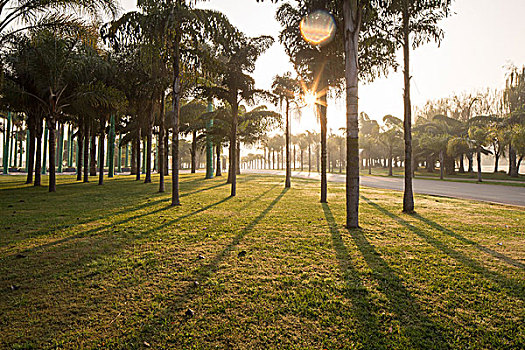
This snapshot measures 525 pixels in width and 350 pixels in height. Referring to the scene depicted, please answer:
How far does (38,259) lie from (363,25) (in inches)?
440

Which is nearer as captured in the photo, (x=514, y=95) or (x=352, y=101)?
(x=352, y=101)

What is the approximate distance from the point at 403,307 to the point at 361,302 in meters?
0.47

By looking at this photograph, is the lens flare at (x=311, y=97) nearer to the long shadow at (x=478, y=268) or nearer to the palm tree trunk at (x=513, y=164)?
the long shadow at (x=478, y=268)

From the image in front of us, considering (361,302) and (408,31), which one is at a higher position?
(408,31)

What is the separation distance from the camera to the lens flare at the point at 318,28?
338 inches

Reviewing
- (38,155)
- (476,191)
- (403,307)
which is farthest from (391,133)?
(403,307)

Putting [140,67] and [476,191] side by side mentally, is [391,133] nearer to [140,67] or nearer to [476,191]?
[476,191]

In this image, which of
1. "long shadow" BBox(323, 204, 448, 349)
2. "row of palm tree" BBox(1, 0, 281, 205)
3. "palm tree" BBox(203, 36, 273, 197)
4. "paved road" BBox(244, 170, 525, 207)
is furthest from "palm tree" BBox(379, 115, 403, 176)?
"long shadow" BBox(323, 204, 448, 349)

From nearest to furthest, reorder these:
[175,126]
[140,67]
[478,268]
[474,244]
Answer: [478,268]
[474,244]
[175,126]
[140,67]

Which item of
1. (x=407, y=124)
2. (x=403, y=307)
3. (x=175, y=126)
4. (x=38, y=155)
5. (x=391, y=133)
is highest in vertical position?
(x=391, y=133)

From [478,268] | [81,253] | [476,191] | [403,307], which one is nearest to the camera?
[403,307]

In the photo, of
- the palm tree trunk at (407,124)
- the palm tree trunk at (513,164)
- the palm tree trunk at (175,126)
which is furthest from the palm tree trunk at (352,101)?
the palm tree trunk at (513,164)

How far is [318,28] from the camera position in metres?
9.32

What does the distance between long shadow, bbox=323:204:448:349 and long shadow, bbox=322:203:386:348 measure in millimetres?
17
